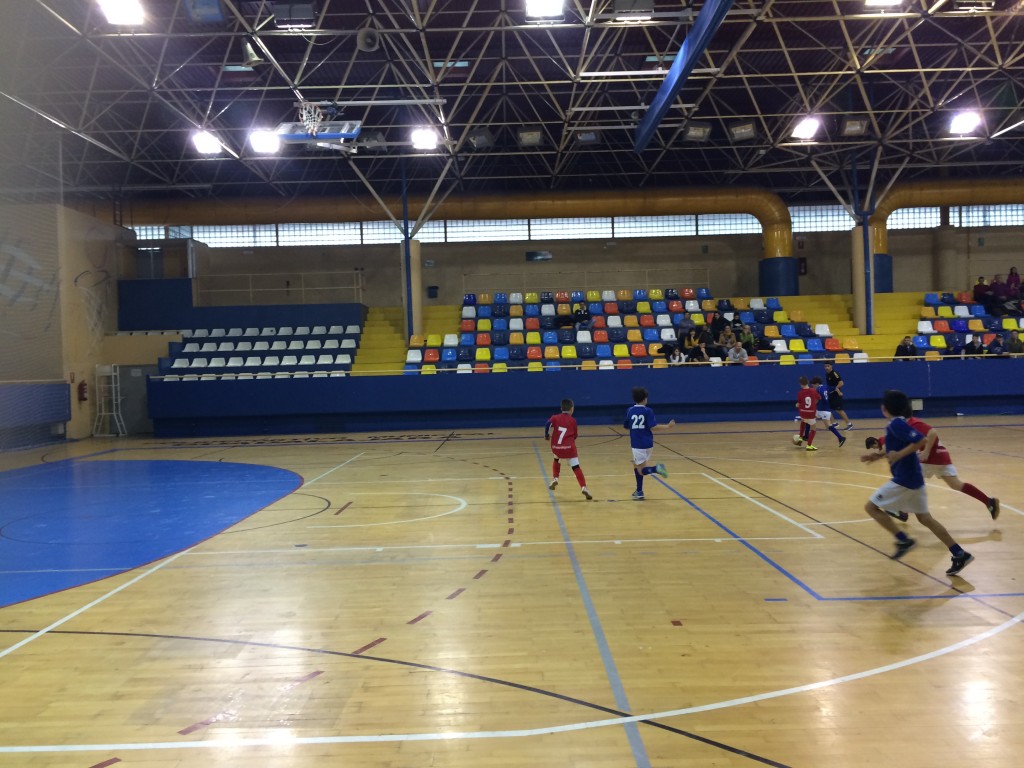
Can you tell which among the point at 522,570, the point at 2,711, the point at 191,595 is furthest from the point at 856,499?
the point at 2,711

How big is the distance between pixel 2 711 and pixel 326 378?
1849 centimetres

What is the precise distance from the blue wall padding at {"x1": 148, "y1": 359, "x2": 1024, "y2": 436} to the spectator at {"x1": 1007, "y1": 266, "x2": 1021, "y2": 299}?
16.3 feet

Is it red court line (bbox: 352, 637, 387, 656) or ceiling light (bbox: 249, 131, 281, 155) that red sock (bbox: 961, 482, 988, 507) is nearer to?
red court line (bbox: 352, 637, 387, 656)

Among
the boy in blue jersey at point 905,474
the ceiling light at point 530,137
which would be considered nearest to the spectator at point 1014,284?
the ceiling light at point 530,137

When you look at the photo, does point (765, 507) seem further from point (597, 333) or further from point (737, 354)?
point (597, 333)

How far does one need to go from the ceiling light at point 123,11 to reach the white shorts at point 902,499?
1551 centimetres

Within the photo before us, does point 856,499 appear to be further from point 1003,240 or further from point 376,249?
point 1003,240

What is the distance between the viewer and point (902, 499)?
6.52 meters

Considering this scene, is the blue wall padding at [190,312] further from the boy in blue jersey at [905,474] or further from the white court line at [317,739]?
the white court line at [317,739]

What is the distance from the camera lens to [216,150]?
68.4 feet

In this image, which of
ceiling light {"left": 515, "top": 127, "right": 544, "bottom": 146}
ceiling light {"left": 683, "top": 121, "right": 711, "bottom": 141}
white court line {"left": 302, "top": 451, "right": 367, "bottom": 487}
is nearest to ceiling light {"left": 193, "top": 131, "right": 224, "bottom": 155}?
ceiling light {"left": 515, "top": 127, "right": 544, "bottom": 146}

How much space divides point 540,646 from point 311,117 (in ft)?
54.4

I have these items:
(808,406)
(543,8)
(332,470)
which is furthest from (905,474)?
(543,8)

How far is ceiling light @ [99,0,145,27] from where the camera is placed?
13516 mm
